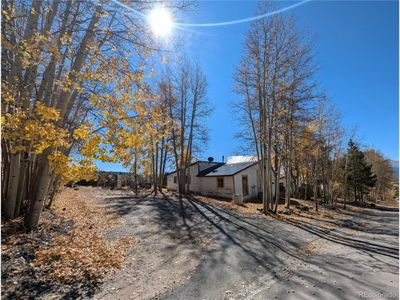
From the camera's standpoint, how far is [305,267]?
6.78m

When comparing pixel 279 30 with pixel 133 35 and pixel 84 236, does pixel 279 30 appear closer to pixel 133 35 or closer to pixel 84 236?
pixel 133 35

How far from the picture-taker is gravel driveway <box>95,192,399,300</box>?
194 inches

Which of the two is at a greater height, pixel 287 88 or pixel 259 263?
pixel 287 88

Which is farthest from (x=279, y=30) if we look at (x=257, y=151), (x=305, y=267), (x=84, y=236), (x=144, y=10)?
(x=84, y=236)

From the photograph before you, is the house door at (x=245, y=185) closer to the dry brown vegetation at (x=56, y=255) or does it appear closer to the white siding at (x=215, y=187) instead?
the white siding at (x=215, y=187)

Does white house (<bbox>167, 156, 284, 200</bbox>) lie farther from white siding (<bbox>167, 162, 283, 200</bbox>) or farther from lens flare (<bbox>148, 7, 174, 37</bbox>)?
lens flare (<bbox>148, 7, 174, 37</bbox>)

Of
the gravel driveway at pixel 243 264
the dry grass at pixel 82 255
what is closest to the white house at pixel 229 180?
the gravel driveway at pixel 243 264

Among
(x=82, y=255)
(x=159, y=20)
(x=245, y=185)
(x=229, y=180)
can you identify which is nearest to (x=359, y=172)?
(x=245, y=185)

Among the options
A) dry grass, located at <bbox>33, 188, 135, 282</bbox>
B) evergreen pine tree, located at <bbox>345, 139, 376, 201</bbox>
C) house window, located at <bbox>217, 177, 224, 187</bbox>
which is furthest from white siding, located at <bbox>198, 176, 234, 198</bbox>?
evergreen pine tree, located at <bbox>345, 139, 376, 201</bbox>

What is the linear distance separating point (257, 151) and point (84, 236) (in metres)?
12.8

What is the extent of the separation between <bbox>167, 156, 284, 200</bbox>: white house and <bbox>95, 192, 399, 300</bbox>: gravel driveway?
1439cm

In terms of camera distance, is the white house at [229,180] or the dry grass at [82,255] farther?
the white house at [229,180]

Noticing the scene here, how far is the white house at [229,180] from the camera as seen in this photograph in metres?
25.7

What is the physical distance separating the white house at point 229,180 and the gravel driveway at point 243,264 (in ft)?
47.2
